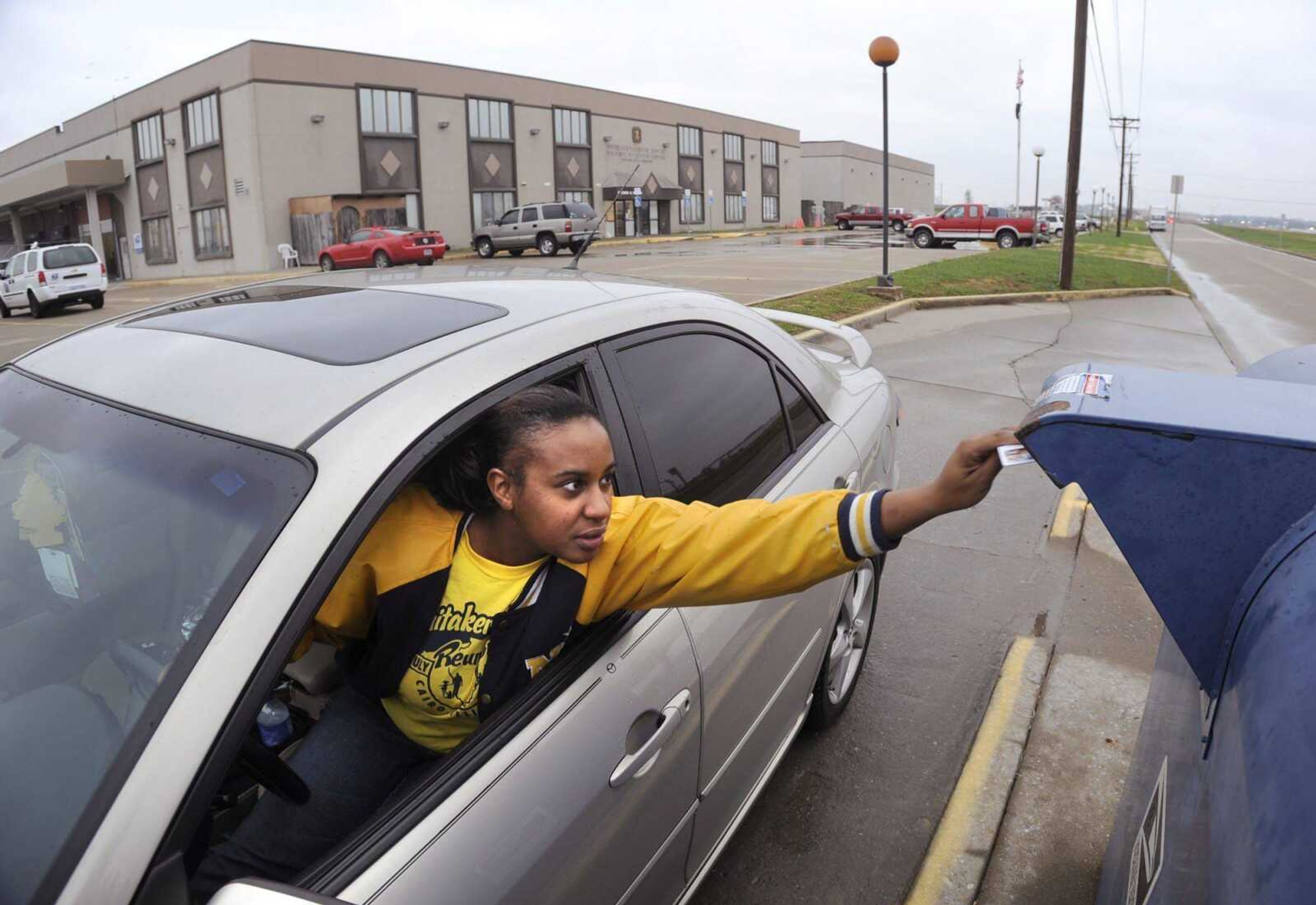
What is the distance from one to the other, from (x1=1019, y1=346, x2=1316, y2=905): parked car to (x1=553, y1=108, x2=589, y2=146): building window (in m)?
48.3

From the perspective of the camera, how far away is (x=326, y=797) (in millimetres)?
1882

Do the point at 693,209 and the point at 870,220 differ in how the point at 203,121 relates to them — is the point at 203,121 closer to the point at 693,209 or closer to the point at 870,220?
the point at 693,209

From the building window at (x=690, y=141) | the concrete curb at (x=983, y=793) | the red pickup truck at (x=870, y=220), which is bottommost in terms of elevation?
the concrete curb at (x=983, y=793)

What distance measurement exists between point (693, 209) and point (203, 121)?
2669 centimetres

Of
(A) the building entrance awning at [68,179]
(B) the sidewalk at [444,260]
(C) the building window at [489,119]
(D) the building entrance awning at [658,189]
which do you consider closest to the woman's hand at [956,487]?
(B) the sidewalk at [444,260]

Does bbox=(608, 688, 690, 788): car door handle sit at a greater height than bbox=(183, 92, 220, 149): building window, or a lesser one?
lesser

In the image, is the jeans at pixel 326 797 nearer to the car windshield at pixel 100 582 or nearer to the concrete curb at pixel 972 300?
the car windshield at pixel 100 582

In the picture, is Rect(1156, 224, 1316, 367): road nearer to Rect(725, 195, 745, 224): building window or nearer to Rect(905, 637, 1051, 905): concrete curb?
Rect(905, 637, 1051, 905): concrete curb

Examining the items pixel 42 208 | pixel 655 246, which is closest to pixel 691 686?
pixel 655 246

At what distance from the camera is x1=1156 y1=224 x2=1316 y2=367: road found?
46.6 feet

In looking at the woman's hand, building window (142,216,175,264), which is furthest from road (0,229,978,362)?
the woman's hand

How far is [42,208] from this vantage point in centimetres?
5494

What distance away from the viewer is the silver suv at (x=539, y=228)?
31734mm

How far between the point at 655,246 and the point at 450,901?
37741mm
